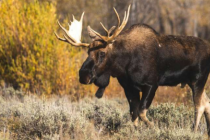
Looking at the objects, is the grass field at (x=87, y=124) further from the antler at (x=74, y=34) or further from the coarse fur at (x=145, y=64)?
the antler at (x=74, y=34)

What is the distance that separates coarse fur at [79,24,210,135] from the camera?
6141 mm

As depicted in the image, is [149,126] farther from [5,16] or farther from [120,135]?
[5,16]

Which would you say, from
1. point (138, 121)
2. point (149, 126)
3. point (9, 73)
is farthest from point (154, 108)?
point (9, 73)

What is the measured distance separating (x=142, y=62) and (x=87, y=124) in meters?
1.21

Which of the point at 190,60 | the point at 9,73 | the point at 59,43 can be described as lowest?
the point at 9,73

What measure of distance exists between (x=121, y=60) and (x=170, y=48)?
0.84m

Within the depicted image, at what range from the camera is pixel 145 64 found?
6.16 m

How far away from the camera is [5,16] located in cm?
930

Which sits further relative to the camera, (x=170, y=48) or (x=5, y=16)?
(x=5, y=16)

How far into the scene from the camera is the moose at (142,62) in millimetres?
6141

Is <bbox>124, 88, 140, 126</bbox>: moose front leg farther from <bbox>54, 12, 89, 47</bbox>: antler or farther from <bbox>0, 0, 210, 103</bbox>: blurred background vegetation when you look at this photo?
<bbox>0, 0, 210, 103</bbox>: blurred background vegetation

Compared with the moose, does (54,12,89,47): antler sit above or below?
above

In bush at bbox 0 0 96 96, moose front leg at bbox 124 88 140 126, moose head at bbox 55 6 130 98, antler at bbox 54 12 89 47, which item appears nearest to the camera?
moose head at bbox 55 6 130 98


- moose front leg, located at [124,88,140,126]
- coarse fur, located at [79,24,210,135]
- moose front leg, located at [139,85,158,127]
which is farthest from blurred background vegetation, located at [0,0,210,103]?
moose front leg, located at [139,85,158,127]
